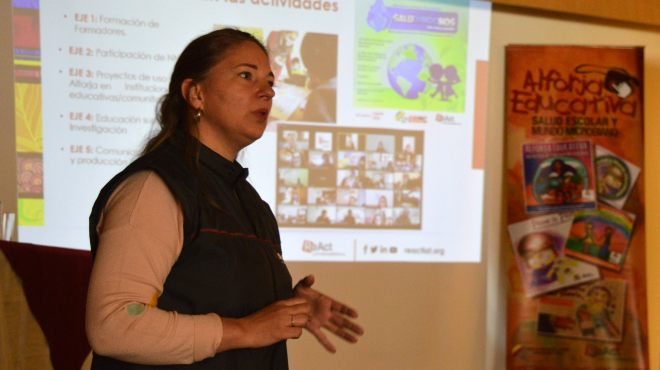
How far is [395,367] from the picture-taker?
10.6 feet

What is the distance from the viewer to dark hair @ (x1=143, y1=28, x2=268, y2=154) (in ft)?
4.17

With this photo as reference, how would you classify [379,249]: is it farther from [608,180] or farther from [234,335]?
[234,335]

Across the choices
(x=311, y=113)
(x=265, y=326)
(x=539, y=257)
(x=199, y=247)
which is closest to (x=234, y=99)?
(x=199, y=247)

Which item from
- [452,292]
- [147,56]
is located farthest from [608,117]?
[147,56]

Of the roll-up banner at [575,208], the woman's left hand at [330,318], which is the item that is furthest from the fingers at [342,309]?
the roll-up banner at [575,208]

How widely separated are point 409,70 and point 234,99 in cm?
203

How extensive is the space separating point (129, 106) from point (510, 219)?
192 centimetres

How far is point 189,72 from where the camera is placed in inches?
50.7

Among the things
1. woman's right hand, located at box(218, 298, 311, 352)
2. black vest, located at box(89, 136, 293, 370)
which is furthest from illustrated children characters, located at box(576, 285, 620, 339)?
woman's right hand, located at box(218, 298, 311, 352)

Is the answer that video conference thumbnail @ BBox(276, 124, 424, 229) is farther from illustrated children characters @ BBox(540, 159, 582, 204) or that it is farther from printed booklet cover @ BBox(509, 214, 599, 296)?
illustrated children characters @ BBox(540, 159, 582, 204)

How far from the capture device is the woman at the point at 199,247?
3.40 feet

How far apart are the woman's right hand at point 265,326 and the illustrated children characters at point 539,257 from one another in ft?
7.80

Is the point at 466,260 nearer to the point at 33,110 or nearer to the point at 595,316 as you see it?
the point at 595,316

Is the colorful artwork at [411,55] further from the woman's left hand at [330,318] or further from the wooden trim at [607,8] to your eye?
the woman's left hand at [330,318]
